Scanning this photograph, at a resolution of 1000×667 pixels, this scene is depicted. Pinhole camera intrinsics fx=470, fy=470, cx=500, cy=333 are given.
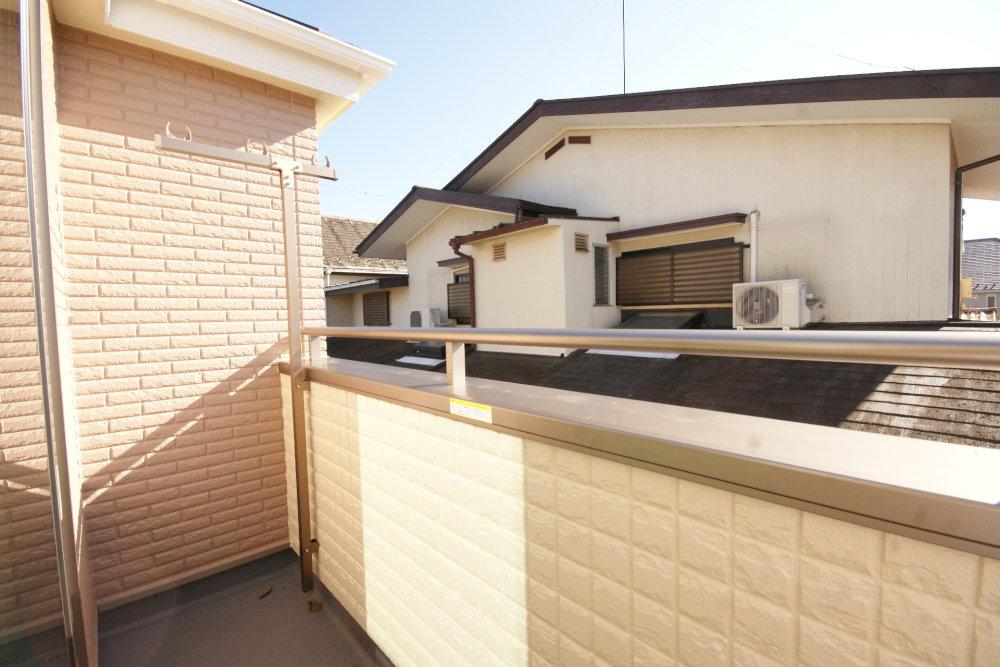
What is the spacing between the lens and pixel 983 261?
67.3ft

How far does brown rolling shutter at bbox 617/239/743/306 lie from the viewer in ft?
19.4

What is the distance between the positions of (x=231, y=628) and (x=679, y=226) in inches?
237

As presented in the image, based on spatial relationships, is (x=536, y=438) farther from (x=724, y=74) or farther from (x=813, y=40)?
(x=724, y=74)

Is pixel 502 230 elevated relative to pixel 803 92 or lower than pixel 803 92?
lower

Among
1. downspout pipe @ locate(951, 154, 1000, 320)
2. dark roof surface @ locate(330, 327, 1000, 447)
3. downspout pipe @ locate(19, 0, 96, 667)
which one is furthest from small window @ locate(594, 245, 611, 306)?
downspout pipe @ locate(19, 0, 96, 667)

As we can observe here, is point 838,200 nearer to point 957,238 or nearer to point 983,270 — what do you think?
point 957,238

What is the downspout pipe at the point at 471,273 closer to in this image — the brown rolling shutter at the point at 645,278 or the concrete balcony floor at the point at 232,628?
the brown rolling shutter at the point at 645,278

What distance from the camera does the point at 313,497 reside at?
2.78 meters

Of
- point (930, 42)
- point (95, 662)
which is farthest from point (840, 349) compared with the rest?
point (930, 42)

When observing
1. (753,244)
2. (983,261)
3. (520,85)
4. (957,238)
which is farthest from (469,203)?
(983,261)

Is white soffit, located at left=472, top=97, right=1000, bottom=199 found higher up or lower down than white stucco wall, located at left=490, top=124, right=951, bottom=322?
higher up

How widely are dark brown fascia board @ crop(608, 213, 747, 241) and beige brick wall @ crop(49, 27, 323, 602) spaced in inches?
180

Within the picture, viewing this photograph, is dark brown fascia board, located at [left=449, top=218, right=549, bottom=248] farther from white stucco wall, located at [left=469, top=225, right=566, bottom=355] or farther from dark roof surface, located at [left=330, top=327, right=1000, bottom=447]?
dark roof surface, located at [left=330, top=327, right=1000, bottom=447]

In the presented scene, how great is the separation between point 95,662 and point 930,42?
11095 mm
